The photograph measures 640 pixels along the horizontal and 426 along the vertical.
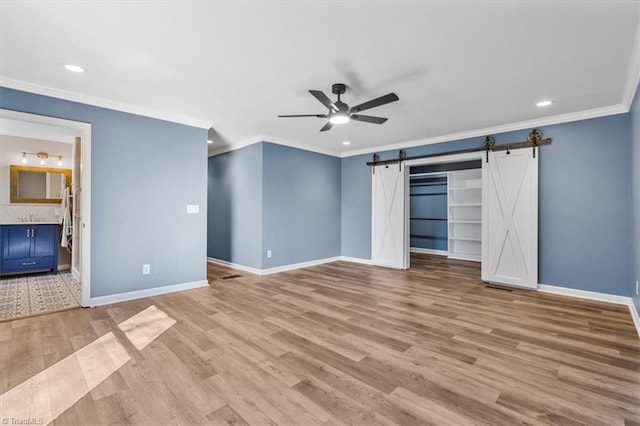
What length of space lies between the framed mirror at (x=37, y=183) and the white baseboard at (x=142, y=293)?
11.7 feet

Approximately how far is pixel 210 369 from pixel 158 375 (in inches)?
14.2

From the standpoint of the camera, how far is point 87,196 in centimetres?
364

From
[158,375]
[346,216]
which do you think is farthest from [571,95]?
[158,375]

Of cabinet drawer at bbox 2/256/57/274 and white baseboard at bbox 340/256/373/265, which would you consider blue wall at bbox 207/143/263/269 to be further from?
cabinet drawer at bbox 2/256/57/274

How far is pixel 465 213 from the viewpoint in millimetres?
7648

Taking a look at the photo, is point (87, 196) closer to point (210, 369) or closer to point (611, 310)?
point (210, 369)

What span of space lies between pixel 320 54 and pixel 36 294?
499 cm

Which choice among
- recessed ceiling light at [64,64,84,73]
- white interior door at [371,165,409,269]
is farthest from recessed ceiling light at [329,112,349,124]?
white interior door at [371,165,409,269]

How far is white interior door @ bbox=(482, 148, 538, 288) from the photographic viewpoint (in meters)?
4.49

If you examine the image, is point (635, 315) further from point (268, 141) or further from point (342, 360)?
point (268, 141)

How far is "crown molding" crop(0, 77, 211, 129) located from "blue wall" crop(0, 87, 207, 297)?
0.06 m

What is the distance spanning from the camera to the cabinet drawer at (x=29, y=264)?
4941 mm

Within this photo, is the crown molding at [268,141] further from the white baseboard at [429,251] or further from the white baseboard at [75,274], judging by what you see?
the white baseboard at [429,251]

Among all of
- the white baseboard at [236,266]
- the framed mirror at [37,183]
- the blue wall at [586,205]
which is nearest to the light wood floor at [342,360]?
the blue wall at [586,205]
